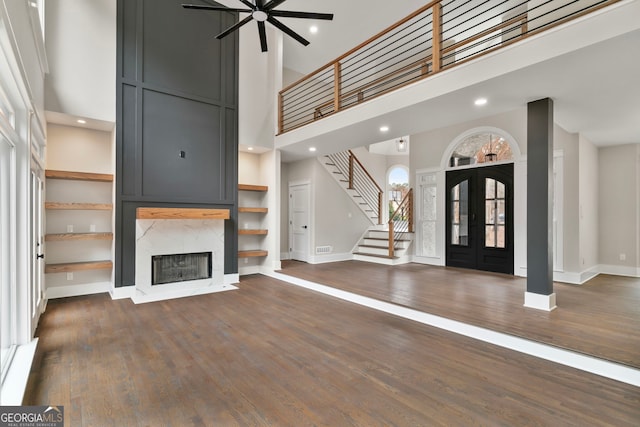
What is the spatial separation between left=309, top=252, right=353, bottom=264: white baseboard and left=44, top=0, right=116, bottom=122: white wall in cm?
502

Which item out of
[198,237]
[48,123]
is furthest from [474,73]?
[48,123]

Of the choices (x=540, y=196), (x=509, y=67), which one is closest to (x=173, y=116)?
(x=509, y=67)

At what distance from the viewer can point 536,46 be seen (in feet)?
9.87

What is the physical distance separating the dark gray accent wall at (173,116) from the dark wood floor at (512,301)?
8.32 ft

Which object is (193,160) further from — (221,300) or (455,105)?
(455,105)

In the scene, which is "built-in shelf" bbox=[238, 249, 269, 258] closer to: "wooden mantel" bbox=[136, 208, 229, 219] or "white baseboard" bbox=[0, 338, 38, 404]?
"wooden mantel" bbox=[136, 208, 229, 219]

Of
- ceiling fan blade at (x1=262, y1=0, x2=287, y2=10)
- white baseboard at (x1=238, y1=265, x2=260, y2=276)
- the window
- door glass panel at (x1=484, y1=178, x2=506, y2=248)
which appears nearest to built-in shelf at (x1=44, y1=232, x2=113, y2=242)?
white baseboard at (x1=238, y1=265, x2=260, y2=276)

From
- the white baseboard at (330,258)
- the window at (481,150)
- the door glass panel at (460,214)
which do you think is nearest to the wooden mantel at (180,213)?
the white baseboard at (330,258)

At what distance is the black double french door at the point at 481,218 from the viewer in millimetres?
6309

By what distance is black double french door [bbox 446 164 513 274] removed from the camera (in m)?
6.31

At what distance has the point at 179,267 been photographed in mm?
5617

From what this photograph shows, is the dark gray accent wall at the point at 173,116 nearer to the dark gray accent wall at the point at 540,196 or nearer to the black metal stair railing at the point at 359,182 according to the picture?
the black metal stair railing at the point at 359,182

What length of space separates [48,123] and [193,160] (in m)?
2.20

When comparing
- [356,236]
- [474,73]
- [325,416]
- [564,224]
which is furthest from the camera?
[356,236]
